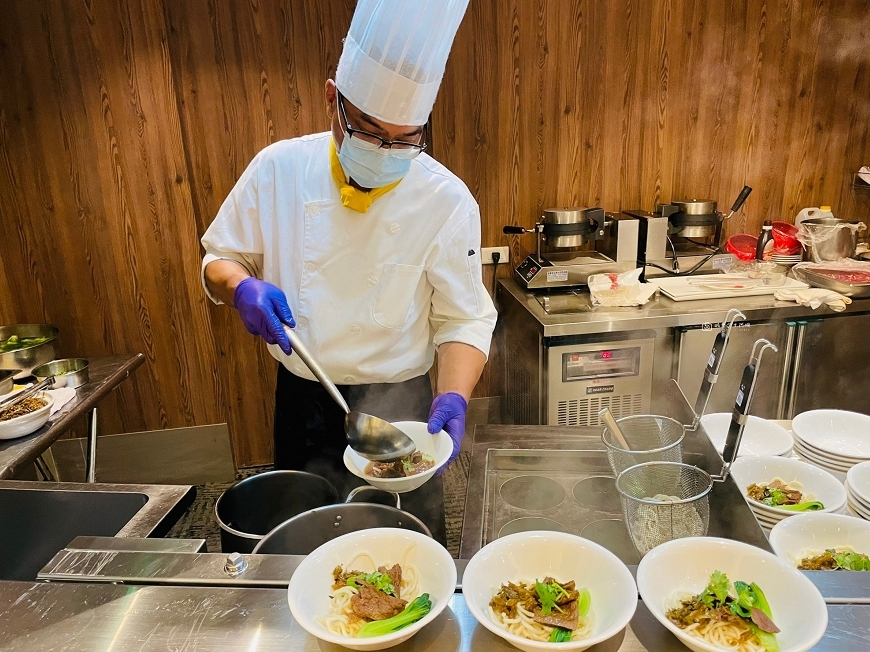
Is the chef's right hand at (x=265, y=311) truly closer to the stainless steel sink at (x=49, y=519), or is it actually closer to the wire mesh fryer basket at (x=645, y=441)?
the stainless steel sink at (x=49, y=519)

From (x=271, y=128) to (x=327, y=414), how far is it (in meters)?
1.90

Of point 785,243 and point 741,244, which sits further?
point 741,244

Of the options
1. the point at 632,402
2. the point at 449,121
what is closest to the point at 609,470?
the point at 632,402

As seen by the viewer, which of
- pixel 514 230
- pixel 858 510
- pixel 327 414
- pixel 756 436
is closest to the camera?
pixel 858 510

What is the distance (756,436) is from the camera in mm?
1620

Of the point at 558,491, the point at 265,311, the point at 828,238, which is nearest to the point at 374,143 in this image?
the point at 265,311

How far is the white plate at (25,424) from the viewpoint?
2088 millimetres

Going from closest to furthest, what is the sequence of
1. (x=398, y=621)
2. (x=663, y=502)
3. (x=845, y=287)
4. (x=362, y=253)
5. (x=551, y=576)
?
(x=398, y=621)
(x=551, y=576)
(x=663, y=502)
(x=362, y=253)
(x=845, y=287)

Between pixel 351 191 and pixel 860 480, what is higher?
pixel 351 191

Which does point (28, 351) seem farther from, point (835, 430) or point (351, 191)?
point (835, 430)

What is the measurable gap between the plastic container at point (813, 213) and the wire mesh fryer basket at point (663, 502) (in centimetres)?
304

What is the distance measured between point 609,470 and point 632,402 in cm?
163

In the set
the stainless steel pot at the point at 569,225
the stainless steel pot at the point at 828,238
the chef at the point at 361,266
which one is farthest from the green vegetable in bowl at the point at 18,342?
the stainless steel pot at the point at 828,238

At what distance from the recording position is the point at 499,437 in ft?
5.55
